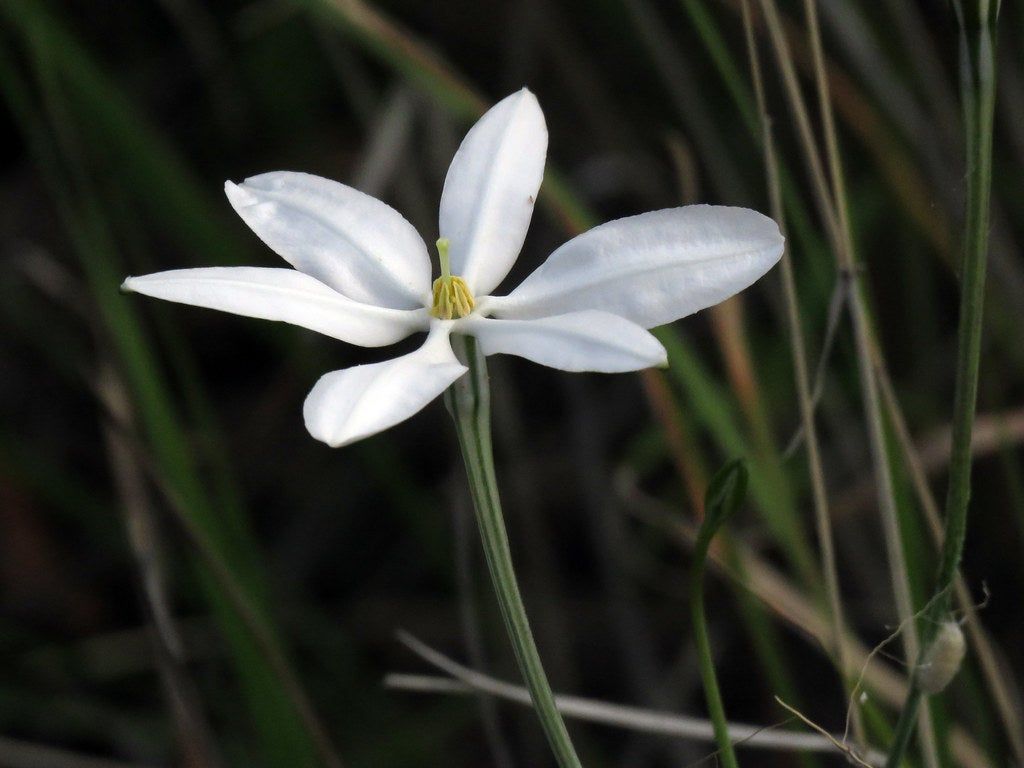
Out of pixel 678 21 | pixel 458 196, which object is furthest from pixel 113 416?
pixel 678 21

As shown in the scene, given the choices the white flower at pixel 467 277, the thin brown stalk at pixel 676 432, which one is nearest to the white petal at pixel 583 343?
the white flower at pixel 467 277

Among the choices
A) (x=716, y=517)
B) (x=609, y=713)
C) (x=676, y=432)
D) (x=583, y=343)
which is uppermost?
(x=583, y=343)

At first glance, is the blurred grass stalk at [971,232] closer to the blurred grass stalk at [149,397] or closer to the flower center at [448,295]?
the flower center at [448,295]

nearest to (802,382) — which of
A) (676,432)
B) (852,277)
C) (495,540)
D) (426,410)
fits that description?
(852,277)

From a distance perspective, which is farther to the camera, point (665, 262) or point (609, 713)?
point (609, 713)

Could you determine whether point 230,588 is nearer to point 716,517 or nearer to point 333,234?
point 333,234

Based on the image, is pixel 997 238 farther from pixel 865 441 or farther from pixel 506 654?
pixel 506 654

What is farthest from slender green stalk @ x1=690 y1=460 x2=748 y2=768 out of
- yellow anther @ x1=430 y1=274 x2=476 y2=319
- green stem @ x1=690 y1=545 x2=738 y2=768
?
yellow anther @ x1=430 y1=274 x2=476 y2=319
